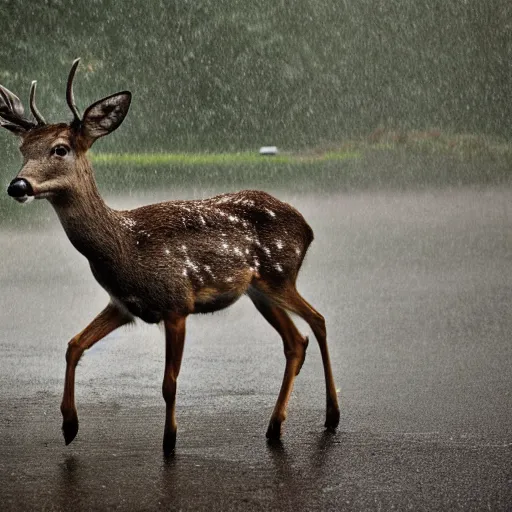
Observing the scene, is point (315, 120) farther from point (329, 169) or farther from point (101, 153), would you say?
point (101, 153)

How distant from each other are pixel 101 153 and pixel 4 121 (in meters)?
7.93

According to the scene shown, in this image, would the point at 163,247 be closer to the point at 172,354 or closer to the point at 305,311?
the point at 172,354

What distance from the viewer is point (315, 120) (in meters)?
14.1

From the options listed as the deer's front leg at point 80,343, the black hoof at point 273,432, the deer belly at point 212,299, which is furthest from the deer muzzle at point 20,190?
the black hoof at point 273,432

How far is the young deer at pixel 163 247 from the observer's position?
16.9 ft

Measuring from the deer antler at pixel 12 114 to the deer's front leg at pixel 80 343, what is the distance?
75 centimetres

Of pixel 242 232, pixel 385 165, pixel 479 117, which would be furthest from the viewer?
pixel 479 117

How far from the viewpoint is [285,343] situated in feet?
19.1

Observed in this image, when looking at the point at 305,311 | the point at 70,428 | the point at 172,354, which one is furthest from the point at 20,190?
the point at 305,311

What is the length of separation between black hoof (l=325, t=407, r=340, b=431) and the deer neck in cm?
124

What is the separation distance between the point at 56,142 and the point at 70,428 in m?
1.12

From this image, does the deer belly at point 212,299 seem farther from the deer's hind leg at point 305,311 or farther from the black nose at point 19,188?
the black nose at point 19,188

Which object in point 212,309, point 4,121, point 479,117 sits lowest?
point 479,117

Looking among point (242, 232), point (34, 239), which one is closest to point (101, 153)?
point (34, 239)
